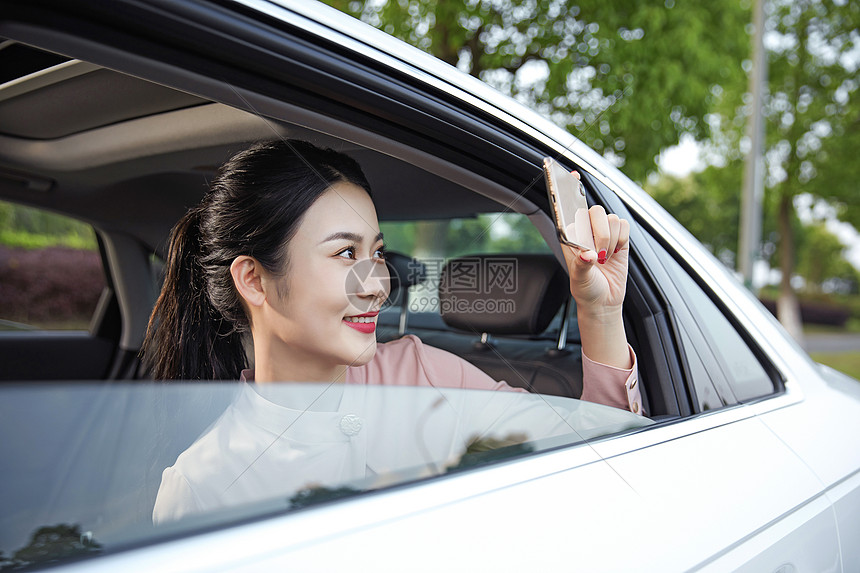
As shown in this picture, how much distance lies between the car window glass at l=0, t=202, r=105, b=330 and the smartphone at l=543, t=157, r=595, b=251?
2.32 metres

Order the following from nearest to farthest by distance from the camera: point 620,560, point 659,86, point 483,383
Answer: point 620,560 < point 483,383 < point 659,86

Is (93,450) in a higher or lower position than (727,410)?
lower

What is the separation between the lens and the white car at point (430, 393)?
0.87 meters

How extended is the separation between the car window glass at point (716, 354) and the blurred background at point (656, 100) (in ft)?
1.64

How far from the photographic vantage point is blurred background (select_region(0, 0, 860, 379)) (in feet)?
11.0

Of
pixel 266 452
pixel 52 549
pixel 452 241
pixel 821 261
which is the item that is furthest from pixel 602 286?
pixel 821 261

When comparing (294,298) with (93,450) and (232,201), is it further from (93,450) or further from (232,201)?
(93,450)

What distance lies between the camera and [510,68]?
7.07 meters

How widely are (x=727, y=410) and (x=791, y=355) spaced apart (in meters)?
0.60

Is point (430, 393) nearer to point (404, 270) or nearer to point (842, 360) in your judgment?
point (404, 270)

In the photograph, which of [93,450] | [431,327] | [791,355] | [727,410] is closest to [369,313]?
[431,327]

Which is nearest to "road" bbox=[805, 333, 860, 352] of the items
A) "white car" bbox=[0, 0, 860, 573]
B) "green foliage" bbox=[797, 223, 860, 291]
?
"green foliage" bbox=[797, 223, 860, 291]

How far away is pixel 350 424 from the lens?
3.68 feet

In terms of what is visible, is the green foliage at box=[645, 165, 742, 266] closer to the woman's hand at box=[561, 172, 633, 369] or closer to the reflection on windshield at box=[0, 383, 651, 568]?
the woman's hand at box=[561, 172, 633, 369]
